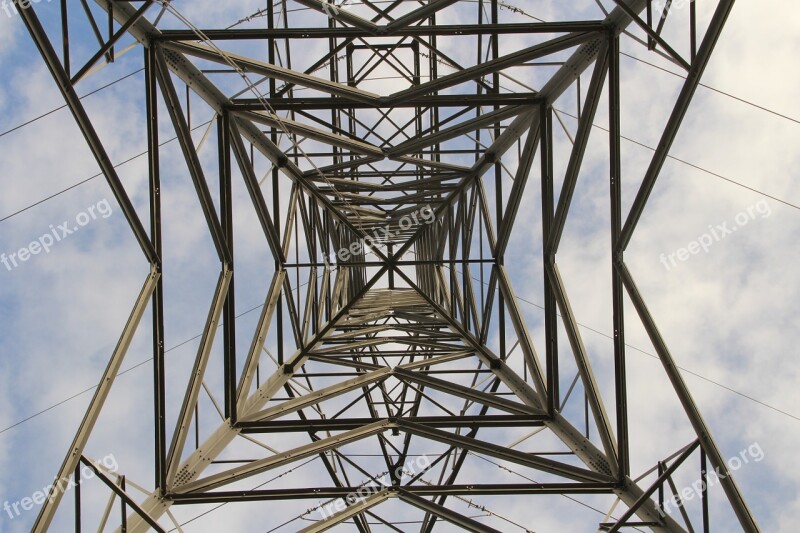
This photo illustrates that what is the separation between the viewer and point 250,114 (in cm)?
1361

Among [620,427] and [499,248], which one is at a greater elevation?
[499,248]

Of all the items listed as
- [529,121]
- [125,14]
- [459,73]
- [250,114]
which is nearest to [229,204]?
[250,114]

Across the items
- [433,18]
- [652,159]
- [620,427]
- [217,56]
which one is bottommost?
[620,427]

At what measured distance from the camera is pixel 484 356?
15.9 meters

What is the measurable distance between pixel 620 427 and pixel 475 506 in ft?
15.8

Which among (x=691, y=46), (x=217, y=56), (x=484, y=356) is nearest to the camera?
(x=691, y=46)

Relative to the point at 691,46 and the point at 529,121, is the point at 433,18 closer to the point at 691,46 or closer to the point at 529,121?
the point at 529,121

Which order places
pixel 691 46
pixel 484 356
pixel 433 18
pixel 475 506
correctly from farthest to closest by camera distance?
pixel 433 18, pixel 484 356, pixel 475 506, pixel 691 46

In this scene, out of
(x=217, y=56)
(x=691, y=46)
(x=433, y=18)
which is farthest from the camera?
(x=433, y=18)

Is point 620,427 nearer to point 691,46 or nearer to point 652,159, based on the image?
point 652,159

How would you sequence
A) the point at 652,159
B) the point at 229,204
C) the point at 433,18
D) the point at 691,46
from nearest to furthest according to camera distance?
the point at 691,46
the point at 652,159
the point at 229,204
the point at 433,18

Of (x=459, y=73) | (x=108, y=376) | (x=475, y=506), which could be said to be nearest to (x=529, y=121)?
(x=459, y=73)

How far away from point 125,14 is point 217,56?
186cm

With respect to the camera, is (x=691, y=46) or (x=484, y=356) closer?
(x=691, y=46)
